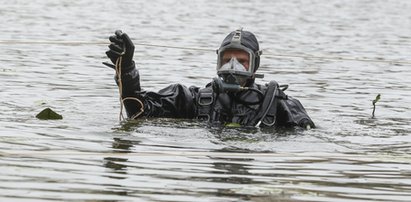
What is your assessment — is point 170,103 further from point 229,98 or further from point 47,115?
point 47,115

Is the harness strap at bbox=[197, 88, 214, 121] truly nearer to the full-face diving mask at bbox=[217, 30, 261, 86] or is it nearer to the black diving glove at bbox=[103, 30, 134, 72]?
the full-face diving mask at bbox=[217, 30, 261, 86]

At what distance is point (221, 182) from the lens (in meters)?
6.42

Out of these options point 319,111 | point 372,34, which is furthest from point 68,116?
point 372,34

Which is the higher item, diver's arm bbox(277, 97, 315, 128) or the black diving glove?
the black diving glove

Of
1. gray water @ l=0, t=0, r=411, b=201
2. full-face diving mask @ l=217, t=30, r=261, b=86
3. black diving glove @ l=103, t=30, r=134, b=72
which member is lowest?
gray water @ l=0, t=0, r=411, b=201

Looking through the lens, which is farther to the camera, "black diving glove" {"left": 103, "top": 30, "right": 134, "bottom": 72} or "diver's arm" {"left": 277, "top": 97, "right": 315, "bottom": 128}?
"diver's arm" {"left": 277, "top": 97, "right": 315, "bottom": 128}

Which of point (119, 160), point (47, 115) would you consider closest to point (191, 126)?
point (47, 115)

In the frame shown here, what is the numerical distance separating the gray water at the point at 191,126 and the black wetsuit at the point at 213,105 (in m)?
0.18

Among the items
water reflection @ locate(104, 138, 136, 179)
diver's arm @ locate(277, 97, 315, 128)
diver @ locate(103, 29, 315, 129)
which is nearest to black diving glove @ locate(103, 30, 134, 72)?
diver @ locate(103, 29, 315, 129)

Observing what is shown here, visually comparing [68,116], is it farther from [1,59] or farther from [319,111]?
[1,59]

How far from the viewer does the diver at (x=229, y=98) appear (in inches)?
355

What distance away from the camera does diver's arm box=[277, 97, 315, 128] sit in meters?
9.27

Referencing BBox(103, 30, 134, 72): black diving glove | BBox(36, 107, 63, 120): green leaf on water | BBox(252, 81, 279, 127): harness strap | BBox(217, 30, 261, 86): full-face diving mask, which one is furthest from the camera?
BBox(36, 107, 63, 120): green leaf on water

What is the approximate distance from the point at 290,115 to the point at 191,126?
0.85m
